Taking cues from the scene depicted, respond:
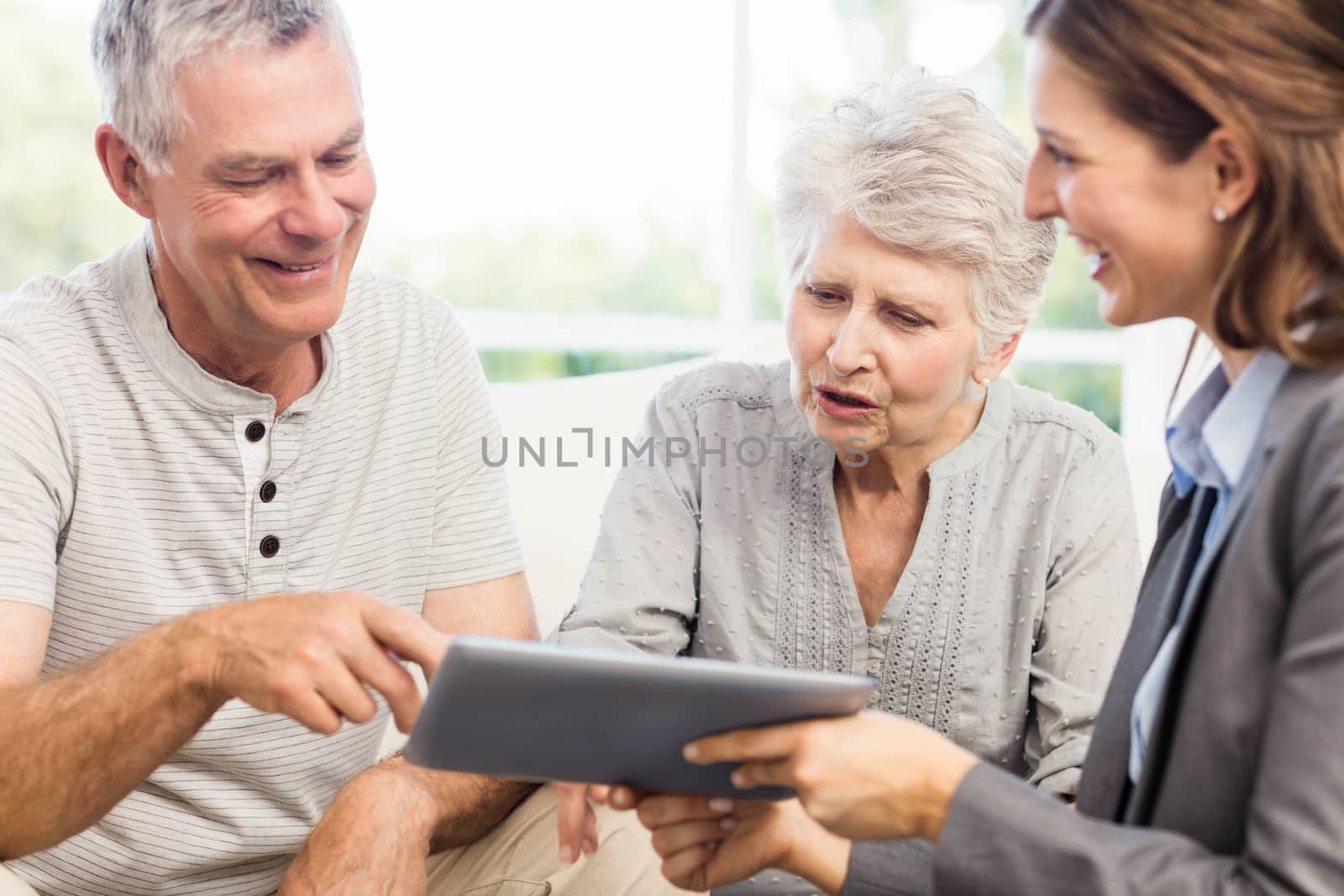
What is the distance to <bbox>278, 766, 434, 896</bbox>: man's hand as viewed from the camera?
1.48 metres

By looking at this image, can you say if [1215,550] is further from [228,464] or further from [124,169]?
[124,169]

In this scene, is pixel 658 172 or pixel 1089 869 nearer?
pixel 1089 869

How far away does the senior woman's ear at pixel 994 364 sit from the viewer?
1896 millimetres

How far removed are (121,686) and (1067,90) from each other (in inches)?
41.2

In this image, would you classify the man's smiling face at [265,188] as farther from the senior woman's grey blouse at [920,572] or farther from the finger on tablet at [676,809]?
the finger on tablet at [676,809]

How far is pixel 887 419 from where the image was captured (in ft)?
6.01

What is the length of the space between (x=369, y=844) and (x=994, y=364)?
3.46 feet

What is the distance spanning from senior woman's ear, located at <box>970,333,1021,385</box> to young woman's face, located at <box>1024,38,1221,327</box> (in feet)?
2.19

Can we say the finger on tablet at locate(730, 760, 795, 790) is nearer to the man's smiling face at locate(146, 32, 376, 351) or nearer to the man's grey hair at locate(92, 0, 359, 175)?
the man's smiling face at locate(146, 32, 376, 351)

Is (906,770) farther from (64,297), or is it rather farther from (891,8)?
(891,8)

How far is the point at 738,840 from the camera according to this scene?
55.4 inches

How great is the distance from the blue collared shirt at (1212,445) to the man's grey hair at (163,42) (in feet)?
3.62

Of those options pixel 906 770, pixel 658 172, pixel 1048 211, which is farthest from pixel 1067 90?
pixel 658 172

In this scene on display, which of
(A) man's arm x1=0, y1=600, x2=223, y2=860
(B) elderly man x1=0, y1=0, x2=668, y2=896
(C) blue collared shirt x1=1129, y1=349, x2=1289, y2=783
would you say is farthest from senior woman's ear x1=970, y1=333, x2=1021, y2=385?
(A) man's arm x1=0, y1=600, x2=223, y2=860
